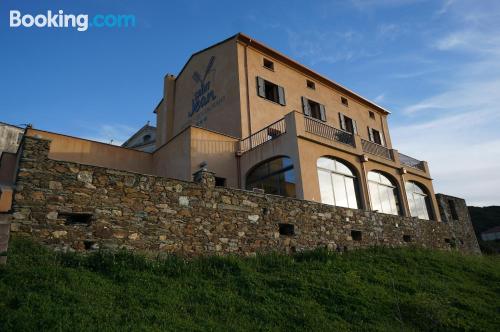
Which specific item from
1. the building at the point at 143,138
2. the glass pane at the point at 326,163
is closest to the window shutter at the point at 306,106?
the glass pane at the point at 326,163

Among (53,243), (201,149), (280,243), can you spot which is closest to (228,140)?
→ (201,149)

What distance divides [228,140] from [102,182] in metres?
7.17

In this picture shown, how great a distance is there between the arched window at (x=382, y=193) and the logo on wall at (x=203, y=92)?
7963 mm

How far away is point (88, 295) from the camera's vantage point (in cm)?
550

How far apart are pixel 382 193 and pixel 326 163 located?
12.2ft

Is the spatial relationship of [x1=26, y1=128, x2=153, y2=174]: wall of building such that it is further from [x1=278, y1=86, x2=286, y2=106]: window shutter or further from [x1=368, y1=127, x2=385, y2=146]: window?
[x1=368, y1=127, x2=385, y2=146]: window

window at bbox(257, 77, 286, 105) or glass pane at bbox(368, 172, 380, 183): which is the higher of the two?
window at bbox(257, 77, 286, 105)

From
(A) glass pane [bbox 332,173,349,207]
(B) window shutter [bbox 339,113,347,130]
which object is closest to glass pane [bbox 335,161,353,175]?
(A) glass pane [bbox 332,173,349,207]

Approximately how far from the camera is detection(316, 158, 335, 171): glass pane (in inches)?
515

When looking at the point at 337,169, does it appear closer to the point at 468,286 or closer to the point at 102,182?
the point at 468,286

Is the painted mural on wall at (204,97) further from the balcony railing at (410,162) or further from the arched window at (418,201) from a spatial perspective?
the arched window at (418,201)

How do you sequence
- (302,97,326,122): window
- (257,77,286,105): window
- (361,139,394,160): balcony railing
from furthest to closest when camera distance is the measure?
(302,97,326,122): window → (257,77,286,105): window → (361,139,394,160): balcony railing

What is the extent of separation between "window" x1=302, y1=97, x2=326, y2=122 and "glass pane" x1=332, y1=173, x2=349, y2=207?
5.25m

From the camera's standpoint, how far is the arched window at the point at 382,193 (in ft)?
48.4
